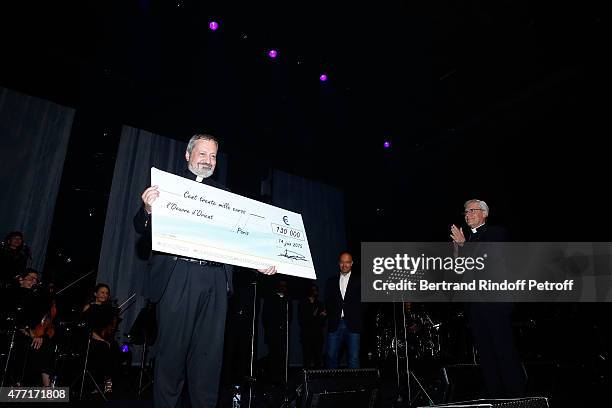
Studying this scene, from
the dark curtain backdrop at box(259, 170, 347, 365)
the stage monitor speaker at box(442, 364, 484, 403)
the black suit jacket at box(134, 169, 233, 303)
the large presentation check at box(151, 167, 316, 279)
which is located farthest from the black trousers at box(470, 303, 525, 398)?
the dark curtain backdrop at box(259, 170, 347, 365)

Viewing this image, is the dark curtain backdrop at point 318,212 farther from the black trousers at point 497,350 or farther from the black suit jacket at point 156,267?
the black suit jacket at point 156,267

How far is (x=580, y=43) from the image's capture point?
235 inches

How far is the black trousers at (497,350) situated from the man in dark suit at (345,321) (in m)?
2.36

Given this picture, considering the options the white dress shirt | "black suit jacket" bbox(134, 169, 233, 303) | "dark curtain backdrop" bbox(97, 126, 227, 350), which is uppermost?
"dark curtain backdrop" bbox(97, 126, 227, 350)

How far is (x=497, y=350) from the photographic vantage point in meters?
3.48

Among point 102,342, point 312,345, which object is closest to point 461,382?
point 312,345

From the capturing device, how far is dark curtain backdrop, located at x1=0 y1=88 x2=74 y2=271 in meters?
6.52

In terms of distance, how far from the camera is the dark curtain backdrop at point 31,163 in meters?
6.52

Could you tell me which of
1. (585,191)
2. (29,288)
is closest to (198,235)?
(29,288)

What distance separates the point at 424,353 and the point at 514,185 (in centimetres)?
370

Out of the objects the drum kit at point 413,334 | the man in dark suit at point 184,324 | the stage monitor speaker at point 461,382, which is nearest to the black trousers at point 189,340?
the man in dark suit at point 184,324

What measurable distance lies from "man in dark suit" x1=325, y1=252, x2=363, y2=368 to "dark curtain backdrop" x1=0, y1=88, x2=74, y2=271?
182 inches

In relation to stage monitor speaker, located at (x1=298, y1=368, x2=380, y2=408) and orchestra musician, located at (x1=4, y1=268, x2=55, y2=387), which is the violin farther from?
stage monitor speaker, located at (x1=298, y1=368, x2=380, y2=408)

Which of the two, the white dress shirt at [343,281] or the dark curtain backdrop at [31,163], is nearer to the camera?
the white dress shirt at [343,281]
